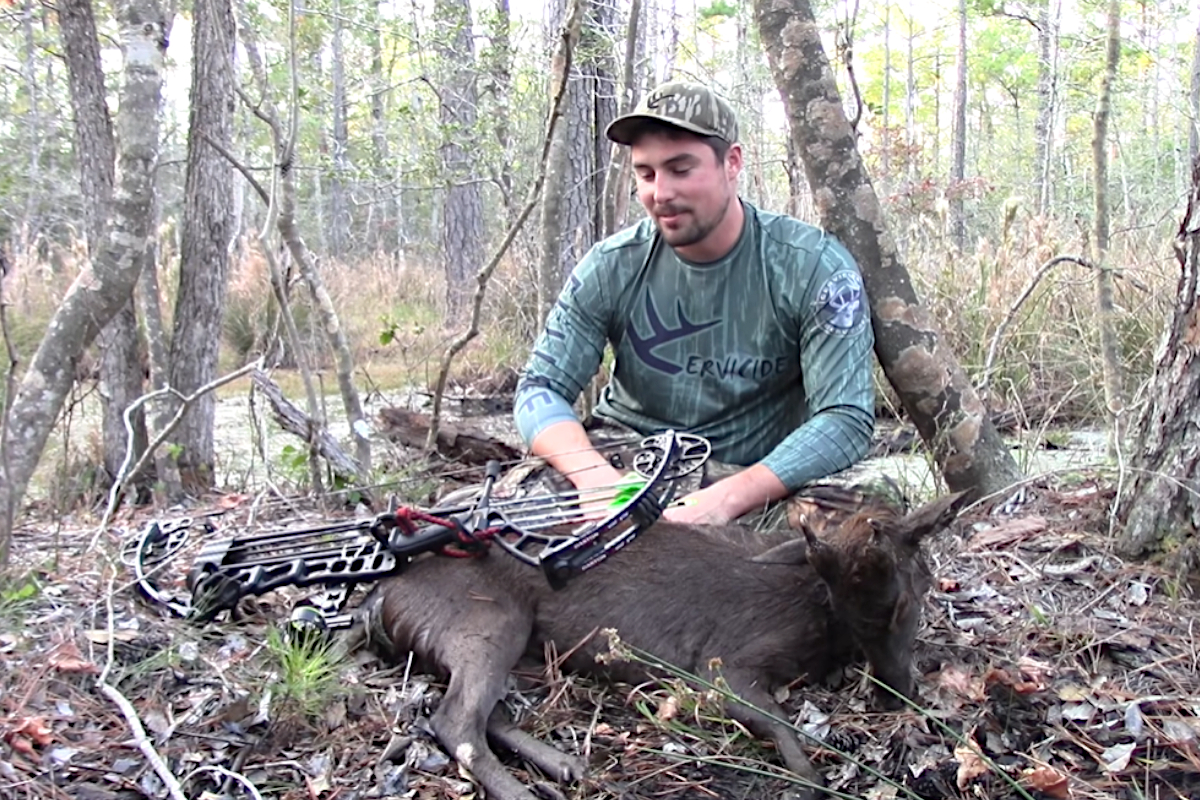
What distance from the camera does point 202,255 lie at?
6121mm

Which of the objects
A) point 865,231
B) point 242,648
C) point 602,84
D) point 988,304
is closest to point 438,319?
point 602,84

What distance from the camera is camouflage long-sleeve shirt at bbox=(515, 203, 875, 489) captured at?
370 cm

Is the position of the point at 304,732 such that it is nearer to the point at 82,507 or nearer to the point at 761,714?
the point at 761,714

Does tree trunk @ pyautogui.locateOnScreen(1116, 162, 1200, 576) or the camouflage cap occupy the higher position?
the camouflage cap

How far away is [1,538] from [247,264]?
27.9ft

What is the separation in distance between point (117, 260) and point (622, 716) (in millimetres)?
2376

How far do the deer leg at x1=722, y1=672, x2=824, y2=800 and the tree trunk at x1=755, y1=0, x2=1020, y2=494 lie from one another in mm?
1741

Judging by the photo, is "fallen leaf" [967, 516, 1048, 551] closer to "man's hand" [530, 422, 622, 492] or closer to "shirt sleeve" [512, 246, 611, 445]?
"man's hand" [530, 422, 622, 492]

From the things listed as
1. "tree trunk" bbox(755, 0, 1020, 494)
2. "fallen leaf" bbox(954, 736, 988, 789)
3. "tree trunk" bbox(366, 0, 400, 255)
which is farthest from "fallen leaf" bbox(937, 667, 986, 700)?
"tree trunk" bbox(366, 0, 400, 255)

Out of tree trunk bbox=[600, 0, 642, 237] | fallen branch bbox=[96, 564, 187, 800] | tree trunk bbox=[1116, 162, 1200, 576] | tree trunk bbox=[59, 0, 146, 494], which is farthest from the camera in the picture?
tree trunk bbox=[59, 0, 146, 494]

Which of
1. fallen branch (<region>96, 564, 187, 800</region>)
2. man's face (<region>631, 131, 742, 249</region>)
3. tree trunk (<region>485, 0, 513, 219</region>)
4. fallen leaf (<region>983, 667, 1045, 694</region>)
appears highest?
tree trunk (<region>485, 0, 513, 219</region>)

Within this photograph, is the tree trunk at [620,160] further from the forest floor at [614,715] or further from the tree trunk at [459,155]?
the forest floor at [614,715]

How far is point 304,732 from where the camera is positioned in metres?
2.60

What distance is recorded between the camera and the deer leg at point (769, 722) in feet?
7.95
